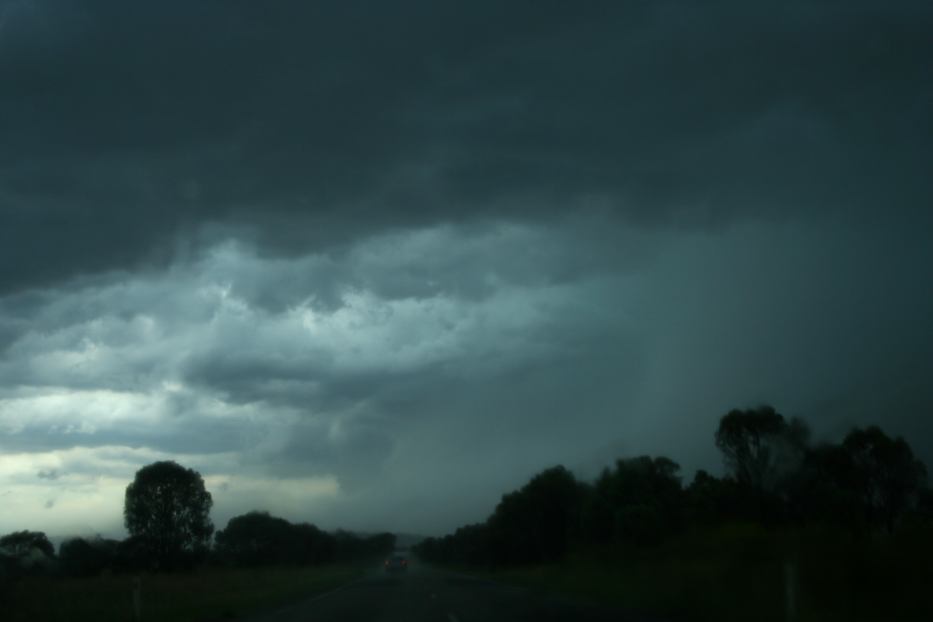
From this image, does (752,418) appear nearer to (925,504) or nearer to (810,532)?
(925,504)

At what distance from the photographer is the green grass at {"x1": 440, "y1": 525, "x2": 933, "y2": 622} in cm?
1683

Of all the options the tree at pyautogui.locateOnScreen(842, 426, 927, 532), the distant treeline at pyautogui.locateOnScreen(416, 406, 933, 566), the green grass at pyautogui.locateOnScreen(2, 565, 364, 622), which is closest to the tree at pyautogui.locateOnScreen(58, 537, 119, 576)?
the green grass at pyautogui.locateOnScreen(2, 565, 364, 622)

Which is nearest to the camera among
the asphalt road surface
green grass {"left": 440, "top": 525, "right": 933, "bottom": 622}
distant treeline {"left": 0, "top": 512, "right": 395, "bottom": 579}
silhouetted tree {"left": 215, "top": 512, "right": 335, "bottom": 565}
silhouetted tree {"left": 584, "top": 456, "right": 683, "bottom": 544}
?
green grass {"left": 440, "top": 525, "right": 933, "bottom": 622}

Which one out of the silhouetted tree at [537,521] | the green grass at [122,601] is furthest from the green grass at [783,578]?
the silhouetted tree at [537,521]

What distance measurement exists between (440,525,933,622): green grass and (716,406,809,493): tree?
178cm

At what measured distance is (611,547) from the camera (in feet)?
136

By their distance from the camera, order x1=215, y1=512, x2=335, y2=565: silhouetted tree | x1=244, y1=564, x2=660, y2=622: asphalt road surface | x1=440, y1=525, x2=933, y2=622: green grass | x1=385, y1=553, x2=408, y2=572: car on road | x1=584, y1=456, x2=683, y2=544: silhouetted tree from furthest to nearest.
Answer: x1=215, y1=512, x2=335, y2=565: silhouetted tree → x1=385, y1=553, x2=408, y2=572: car on road → x1=584, y1=456, x2=683, y2=544: silhouetted tree → x1=244, y1=564, x2=660, y2=622: asphalt road surface → x1=440, y1=525, x2=933, y2=622: green grass

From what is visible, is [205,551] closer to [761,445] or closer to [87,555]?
[87,555]

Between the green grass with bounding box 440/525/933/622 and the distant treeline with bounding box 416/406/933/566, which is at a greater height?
the distant treeline with bounding box 416/406/933/566

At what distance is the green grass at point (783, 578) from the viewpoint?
16.8 meters

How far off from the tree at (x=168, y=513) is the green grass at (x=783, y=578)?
186 ft

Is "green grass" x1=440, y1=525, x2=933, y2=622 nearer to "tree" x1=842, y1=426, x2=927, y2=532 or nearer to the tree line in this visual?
"tree" x1=842, y1=426, x2=927, y2=532

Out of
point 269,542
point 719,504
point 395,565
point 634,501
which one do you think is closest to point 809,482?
point 719,504

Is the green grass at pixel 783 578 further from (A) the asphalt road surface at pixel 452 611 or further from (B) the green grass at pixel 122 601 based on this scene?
(B) the green grass at pixel 122 601
